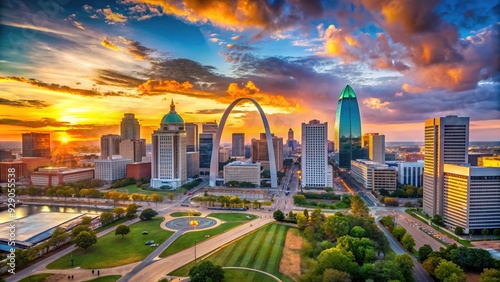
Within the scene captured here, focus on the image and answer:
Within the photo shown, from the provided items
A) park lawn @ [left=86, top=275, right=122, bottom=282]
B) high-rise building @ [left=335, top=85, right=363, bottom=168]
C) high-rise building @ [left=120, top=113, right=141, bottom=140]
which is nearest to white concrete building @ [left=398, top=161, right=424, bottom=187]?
high-rise building @ [left=335, top=85, right=363, bottom=168]

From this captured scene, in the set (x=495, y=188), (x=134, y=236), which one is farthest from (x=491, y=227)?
(x=134, y=236)

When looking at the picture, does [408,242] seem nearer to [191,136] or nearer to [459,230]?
[459,230]

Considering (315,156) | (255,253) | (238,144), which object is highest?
(238,144)

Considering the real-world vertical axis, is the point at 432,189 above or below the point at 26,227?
above

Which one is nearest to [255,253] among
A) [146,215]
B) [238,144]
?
[146,215]

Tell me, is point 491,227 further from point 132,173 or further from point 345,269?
point 132,173

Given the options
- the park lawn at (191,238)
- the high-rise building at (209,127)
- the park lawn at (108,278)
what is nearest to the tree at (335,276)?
the park lawn at (191,238)
